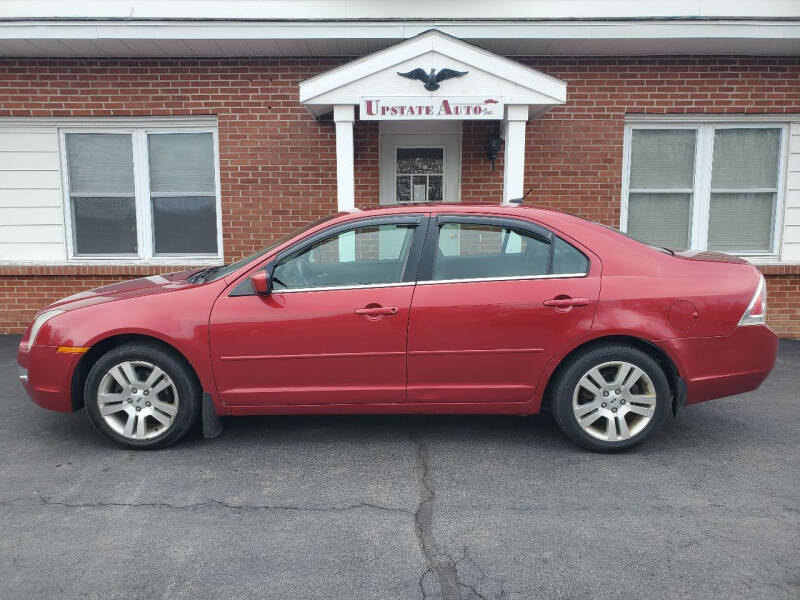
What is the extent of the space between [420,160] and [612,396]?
4508 mm

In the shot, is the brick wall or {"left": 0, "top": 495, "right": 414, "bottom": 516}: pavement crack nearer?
{"left": 0, "top": 495, "right": 414, "bottom": 516}: pavement crack

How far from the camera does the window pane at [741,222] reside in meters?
7.70

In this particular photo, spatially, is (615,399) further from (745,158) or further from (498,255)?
(745,158)

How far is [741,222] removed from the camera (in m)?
7.72

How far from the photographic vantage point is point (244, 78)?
7281 mm

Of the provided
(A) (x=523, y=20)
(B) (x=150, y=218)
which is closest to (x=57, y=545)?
(B) (x=150, y=218)

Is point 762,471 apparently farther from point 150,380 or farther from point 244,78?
point 244,78

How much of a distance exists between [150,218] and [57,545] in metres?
5.47

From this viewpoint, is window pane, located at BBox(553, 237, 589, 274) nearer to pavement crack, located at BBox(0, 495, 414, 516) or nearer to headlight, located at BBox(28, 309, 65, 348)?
pavement crack, located at BBox(0, 495, 414, 516)

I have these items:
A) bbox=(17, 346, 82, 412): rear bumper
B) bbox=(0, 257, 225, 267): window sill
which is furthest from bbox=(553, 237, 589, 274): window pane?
bbox=(0, 257, 225, 267): window sill

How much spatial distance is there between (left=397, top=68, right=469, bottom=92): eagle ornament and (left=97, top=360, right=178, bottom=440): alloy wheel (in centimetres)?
363

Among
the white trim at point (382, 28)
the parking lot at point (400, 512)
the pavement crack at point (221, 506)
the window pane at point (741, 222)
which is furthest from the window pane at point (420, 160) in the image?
the pavement crack at point (221, 506)

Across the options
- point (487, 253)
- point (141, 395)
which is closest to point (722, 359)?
point (487, 253)

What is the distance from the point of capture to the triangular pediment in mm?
5805
